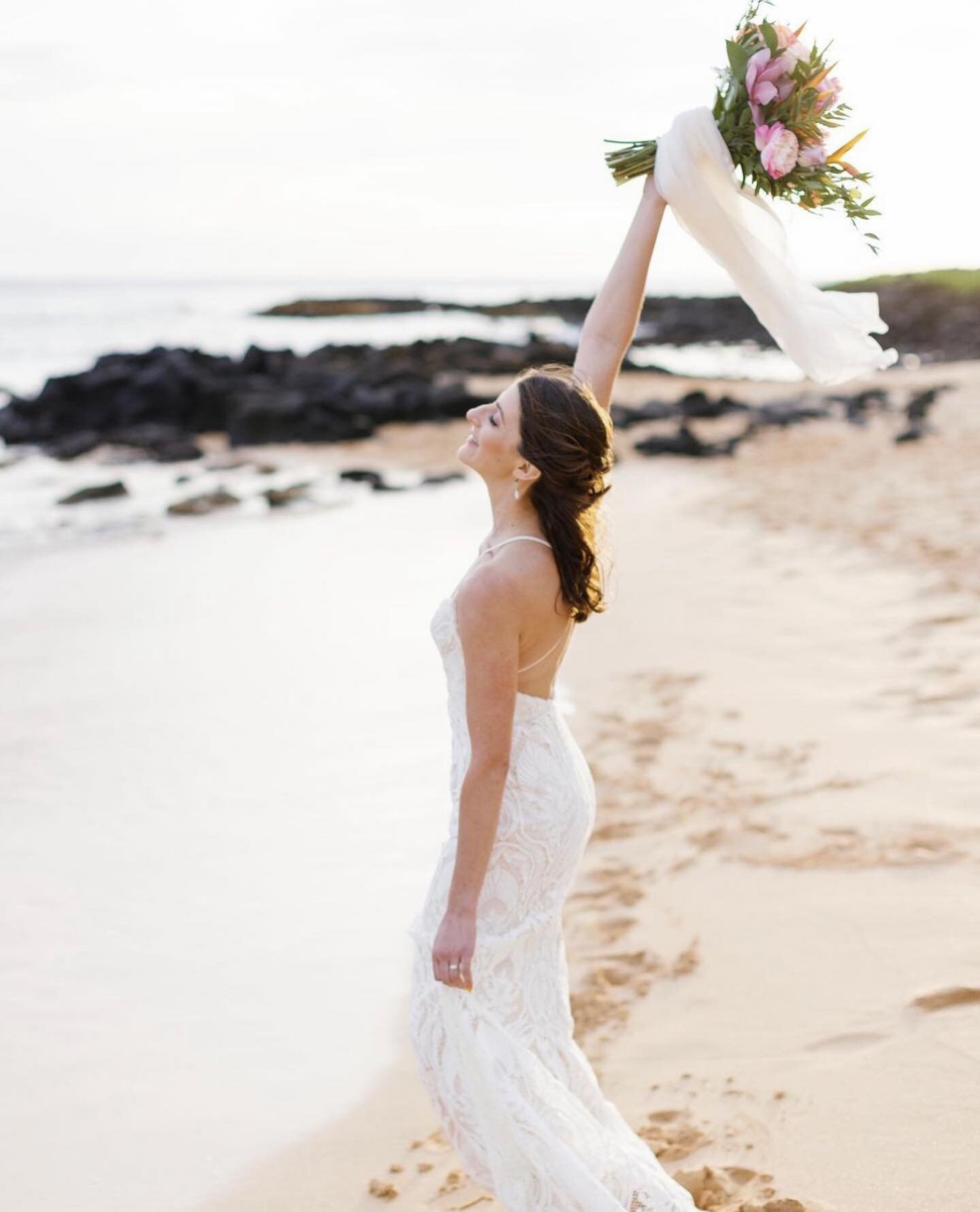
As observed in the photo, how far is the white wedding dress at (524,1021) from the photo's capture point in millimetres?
2623

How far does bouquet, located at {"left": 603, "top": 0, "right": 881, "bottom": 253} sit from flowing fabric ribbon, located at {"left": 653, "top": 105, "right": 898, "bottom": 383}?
5 centimetres

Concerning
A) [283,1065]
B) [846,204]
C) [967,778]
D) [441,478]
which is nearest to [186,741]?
[283,1065]

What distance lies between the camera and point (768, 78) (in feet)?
9.53

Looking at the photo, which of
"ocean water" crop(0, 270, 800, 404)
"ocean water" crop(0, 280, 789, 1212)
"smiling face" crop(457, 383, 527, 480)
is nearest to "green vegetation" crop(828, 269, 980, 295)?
"ocean water" crop(0, 270, 800, 404)

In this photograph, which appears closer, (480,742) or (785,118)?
(480,742)

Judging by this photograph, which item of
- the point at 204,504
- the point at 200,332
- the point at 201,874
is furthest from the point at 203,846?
the point at 200,332

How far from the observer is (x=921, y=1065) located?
3.50 m

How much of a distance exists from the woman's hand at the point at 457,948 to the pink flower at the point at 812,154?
191cm

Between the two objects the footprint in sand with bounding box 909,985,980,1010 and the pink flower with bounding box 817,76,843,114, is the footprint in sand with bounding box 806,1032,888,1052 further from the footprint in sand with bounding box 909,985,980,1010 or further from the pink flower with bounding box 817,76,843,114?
the pink flower with bounding box 817,76,843,114

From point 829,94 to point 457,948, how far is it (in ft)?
6.95

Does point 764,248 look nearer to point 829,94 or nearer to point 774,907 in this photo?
point 829,94

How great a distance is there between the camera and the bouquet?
2.89 meters

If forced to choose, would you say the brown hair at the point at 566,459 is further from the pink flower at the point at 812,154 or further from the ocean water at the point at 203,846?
the ocean water at the point at 203,846

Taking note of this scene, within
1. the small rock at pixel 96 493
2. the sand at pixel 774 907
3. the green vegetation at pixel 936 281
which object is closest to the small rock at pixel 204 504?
the small rock at pixel 96 493
